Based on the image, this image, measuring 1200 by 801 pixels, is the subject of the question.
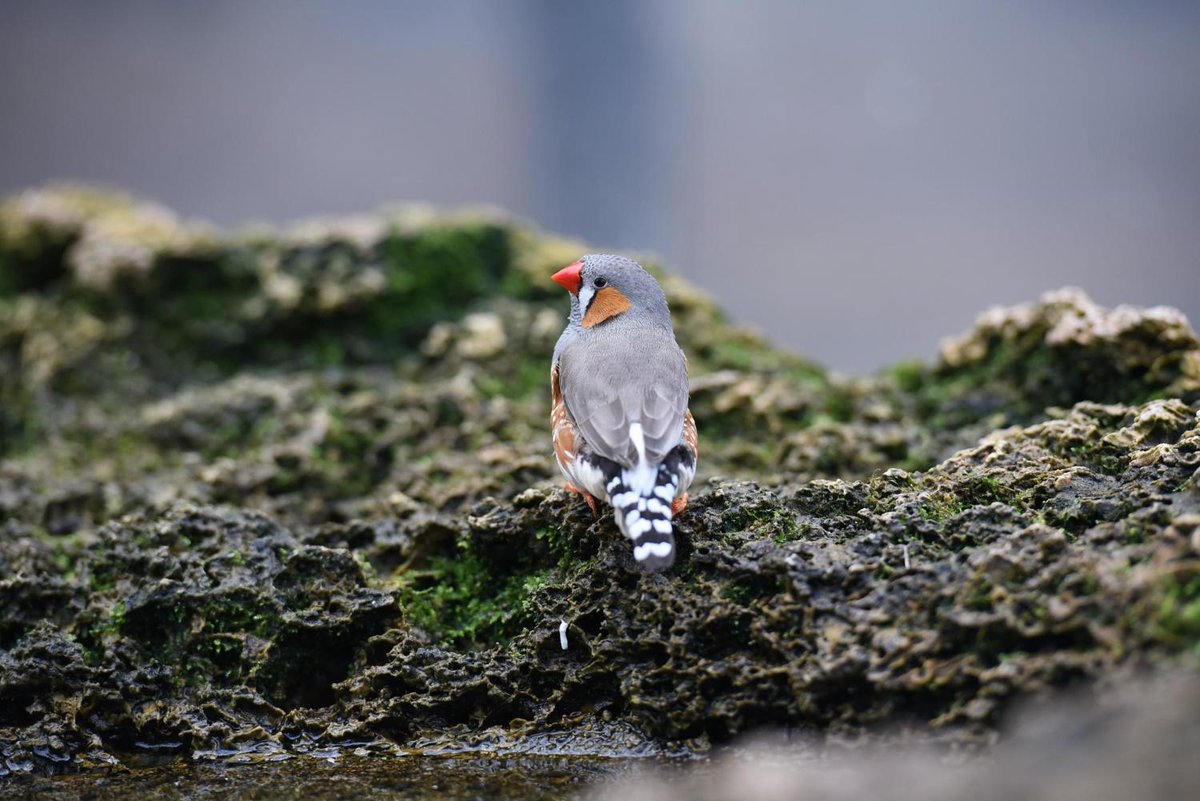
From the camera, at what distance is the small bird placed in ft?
13.4

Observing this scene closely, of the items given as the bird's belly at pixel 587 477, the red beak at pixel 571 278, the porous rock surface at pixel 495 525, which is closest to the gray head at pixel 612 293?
the red beak at pixel 571 278

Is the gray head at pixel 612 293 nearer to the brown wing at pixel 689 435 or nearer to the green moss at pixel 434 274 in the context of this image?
the brown wing at pixel 689 435

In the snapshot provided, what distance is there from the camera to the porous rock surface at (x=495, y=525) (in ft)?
11.5

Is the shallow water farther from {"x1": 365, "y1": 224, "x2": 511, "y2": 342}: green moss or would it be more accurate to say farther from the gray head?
{"x1": 365, "y1": 224, "x2": 511, "y2": 342}: green moss

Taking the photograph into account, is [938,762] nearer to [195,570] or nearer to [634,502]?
[634,502]

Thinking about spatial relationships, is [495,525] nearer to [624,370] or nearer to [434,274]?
[624,370]

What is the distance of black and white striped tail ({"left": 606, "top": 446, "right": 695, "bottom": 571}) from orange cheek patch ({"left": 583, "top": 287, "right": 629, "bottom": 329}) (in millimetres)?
1204

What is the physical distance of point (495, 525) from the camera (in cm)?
476

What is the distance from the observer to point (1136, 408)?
5.00m

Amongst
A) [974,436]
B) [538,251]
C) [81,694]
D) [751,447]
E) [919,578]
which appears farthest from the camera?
[538,251]

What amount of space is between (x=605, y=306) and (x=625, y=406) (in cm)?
102

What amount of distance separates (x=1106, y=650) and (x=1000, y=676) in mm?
301

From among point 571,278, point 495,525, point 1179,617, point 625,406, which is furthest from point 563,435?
point 1179,617

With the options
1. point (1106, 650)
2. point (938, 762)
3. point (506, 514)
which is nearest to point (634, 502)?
point (506, 514)
